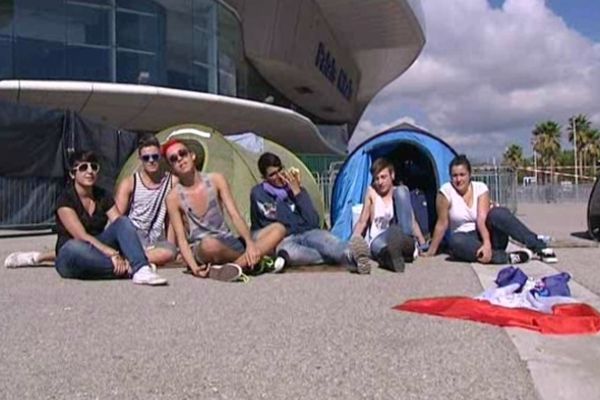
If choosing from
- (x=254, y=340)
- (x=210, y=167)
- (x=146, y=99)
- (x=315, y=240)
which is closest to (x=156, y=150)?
(x=315, y=240)

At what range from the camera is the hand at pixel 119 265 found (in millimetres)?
7105

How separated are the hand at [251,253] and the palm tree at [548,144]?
80.0 meters

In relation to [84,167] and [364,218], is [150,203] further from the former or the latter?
[364,218]

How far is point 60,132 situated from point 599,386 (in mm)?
13625

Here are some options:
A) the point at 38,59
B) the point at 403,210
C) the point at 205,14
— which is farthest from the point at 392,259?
the point at 205,14

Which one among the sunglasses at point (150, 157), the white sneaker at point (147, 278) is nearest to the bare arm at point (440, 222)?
the sunglasses at point (150, 157)

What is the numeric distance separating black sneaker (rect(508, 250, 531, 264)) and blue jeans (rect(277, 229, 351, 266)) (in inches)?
77.8

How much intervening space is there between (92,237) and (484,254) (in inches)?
163

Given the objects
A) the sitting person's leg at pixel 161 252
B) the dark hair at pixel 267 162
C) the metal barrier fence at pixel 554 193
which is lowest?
the sitting person's leg at pixel 161 252

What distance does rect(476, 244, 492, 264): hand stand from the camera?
26.8 ft

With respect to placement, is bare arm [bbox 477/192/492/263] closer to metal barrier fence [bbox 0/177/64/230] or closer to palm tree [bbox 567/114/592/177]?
metal barrier fence [bbox 0/177/64/230]

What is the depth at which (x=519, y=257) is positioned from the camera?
26.9 feet

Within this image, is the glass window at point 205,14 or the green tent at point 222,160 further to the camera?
the glass window at point 205,14

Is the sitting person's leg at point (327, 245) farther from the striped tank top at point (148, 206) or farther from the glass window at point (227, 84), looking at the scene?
the glass window at point (227, 84)
